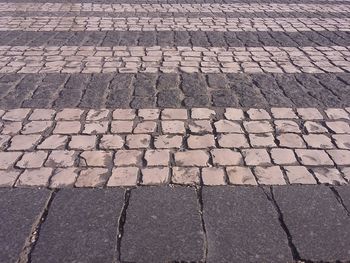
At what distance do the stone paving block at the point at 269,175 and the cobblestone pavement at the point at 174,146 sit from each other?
0.05 feet

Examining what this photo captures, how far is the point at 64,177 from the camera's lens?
3506mm

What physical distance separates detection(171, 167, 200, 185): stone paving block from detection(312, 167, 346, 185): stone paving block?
40.7 inches

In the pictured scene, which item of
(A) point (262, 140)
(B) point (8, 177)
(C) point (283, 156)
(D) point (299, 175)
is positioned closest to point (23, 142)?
(B) point (8, 177)

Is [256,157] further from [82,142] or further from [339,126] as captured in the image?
[82,142]

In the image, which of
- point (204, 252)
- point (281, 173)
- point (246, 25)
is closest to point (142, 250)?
point (204, 252)

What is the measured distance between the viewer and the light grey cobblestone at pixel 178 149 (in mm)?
3516

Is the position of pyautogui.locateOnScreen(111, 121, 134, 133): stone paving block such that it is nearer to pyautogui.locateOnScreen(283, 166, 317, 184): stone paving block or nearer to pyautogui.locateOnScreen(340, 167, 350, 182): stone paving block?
pyautogui.locateOnScreen(283, 166, 317, 184): stone paving block

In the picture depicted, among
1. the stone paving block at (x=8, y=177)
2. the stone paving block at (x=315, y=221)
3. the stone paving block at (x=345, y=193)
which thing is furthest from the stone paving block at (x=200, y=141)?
the stone paving block at (x=8, y=177)

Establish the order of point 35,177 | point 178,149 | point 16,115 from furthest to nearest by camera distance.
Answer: point 16,115 → point 178,149 → point 35,177

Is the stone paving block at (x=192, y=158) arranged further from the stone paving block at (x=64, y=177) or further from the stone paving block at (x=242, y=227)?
the stone paving block at (x=64, y=177)

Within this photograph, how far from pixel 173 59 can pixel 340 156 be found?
3286 mm

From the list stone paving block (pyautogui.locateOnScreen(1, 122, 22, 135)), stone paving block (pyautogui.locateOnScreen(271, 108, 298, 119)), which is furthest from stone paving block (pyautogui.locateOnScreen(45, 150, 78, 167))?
stone paving block (pyautogui.locateOnScreen(271, 108, 298, 119))

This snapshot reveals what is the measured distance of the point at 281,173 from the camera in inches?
141

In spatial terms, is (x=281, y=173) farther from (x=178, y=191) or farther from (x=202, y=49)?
(x=202, y=49)
